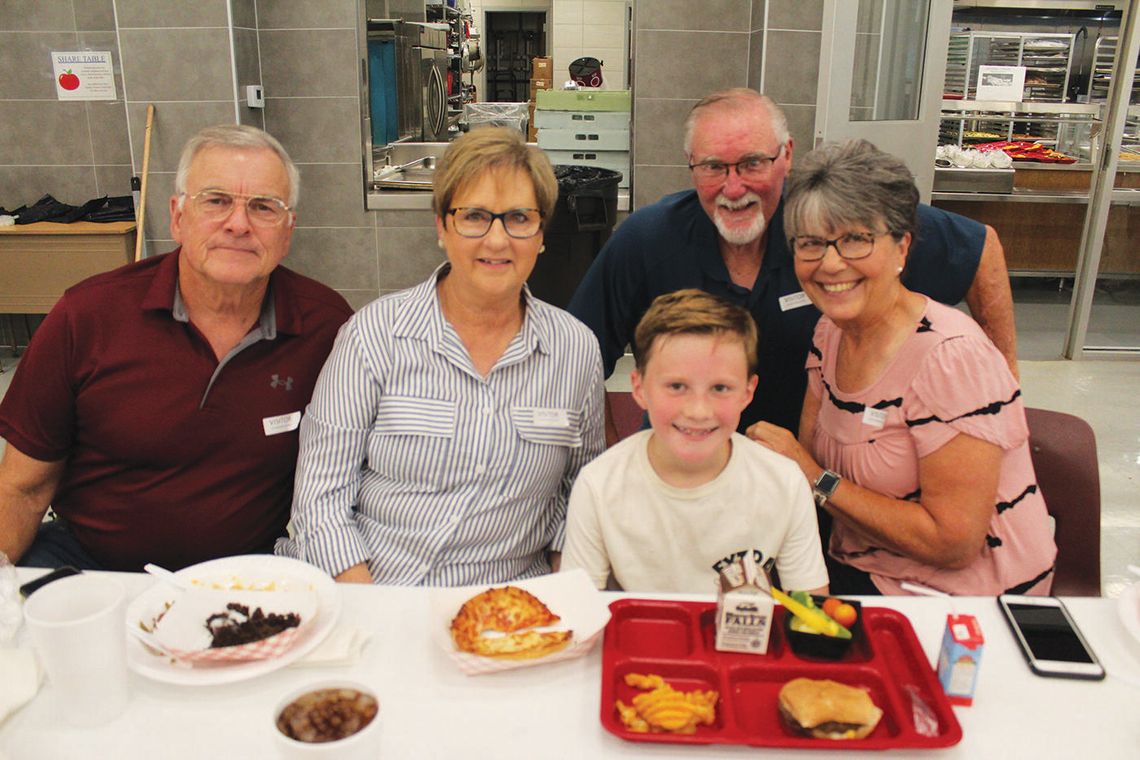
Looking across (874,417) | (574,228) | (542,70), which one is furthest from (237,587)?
(542,70)

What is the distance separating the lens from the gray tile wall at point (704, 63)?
4.74m

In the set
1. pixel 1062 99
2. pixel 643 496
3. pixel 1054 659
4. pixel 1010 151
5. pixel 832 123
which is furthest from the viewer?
pixel 1062 99

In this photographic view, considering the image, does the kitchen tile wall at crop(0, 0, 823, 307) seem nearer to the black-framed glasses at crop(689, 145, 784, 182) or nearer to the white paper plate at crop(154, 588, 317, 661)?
the black-framed glasses at crop(689, 145, 784, 182)

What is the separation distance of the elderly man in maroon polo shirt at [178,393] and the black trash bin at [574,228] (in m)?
2.89

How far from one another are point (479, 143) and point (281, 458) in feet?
2.70

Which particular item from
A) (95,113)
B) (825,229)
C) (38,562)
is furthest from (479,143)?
(95,113)

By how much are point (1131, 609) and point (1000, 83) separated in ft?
21.0

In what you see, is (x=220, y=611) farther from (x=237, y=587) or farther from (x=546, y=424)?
(x=546, y=424)

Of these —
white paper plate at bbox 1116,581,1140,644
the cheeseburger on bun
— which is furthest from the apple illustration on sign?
white paper plate at bbox 1116,581,1140,644

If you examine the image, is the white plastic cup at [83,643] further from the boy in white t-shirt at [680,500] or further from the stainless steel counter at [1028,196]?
the stainless steel counter at [1028,196]

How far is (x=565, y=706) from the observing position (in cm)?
122

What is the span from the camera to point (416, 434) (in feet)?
5.84

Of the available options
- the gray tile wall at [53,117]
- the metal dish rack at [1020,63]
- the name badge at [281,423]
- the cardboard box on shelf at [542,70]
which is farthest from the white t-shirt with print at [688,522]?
the cardboard box on shelf at [542,70]

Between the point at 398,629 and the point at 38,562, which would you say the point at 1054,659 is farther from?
the point at 38,562
